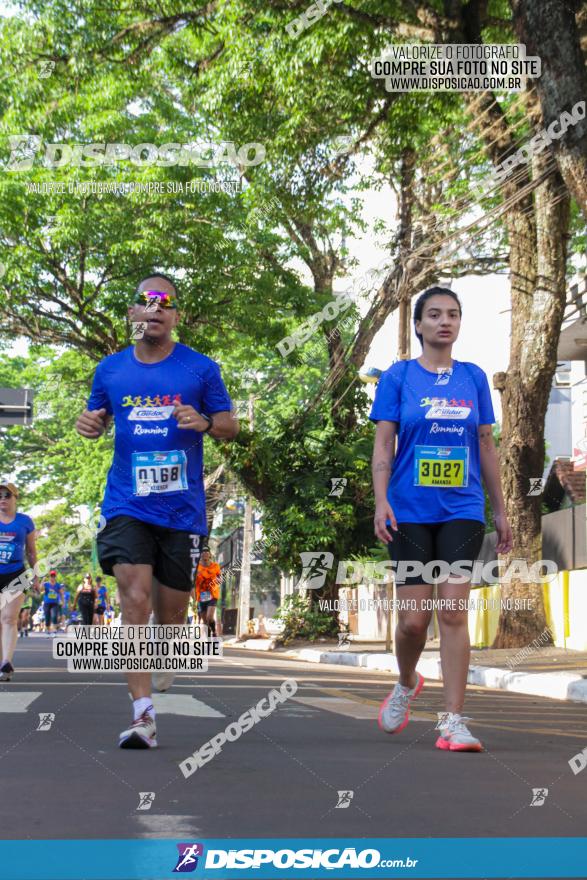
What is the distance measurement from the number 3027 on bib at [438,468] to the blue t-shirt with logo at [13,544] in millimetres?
6159

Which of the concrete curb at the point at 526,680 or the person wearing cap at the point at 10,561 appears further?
the person wearing cap at the point at 10,561

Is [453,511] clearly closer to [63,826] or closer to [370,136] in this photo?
[63,826]

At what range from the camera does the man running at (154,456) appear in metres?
5.94

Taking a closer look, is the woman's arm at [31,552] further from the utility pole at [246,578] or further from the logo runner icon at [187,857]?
the utility pole at [246,578]

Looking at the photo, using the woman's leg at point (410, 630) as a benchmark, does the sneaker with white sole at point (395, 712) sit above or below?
below

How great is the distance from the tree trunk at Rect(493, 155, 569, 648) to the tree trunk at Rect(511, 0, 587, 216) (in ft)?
10.4

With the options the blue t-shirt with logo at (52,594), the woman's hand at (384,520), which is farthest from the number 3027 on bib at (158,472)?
the blue t-shirt with logo at (52,594)

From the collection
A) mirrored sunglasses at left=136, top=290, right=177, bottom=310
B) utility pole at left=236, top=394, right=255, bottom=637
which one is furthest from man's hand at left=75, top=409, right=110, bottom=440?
utility pole at left=236, top=394, right=255, bottom=637

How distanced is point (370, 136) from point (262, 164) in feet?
9.15

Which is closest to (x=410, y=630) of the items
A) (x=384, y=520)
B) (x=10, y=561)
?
(x=384, y=520)

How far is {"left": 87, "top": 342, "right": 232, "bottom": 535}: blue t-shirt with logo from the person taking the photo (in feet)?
19.7

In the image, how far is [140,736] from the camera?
565cm

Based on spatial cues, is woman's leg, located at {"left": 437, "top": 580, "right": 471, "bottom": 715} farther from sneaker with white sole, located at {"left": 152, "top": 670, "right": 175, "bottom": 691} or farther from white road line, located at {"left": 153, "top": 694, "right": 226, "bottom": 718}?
white road line, located at {"left": 153, "top": 694, "right": 226, "bottom": 718}

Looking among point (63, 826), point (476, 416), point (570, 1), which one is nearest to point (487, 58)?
point (570, 1)
